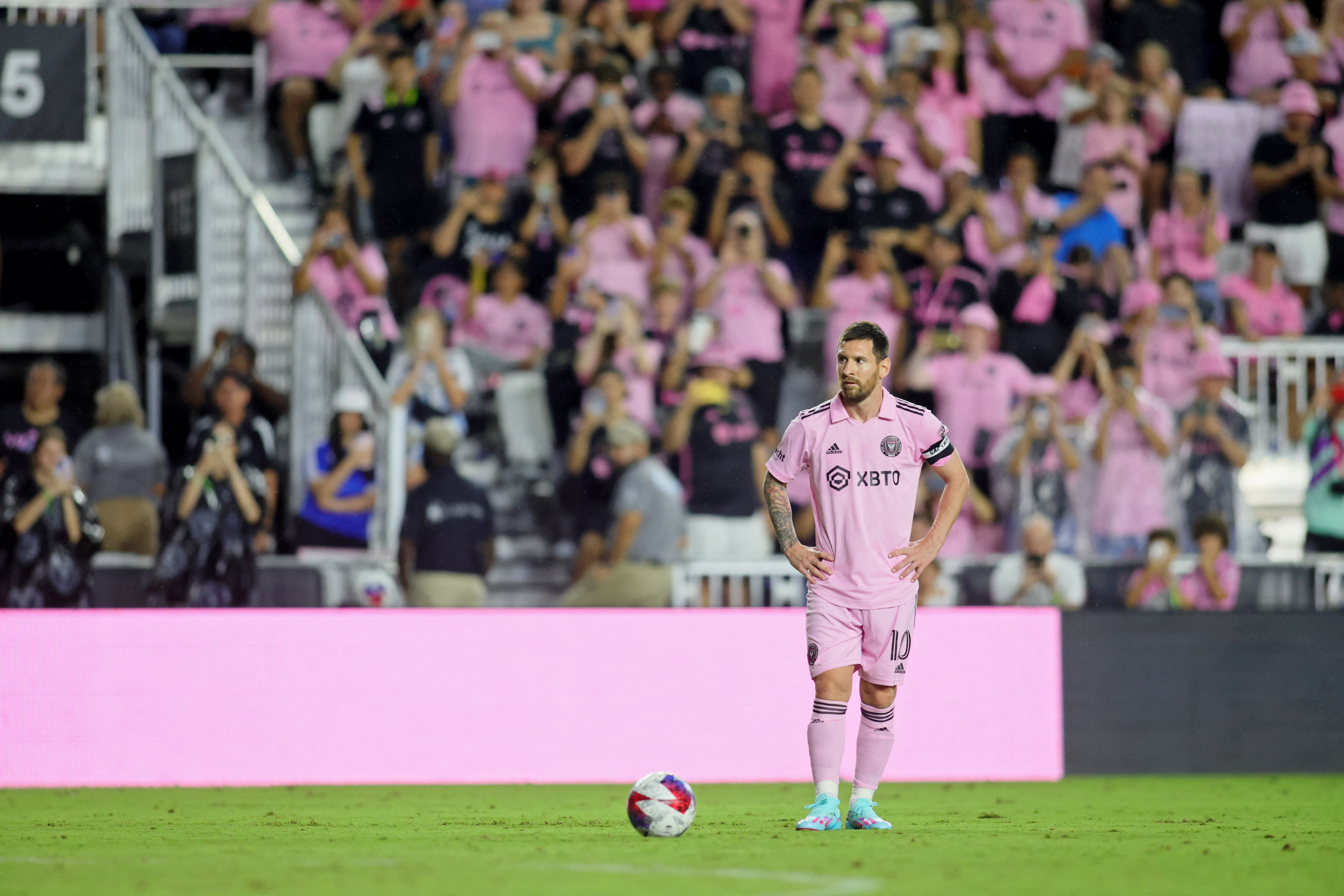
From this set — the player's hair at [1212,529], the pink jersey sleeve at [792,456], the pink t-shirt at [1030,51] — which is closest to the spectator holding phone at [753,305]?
the player's hair at [1212,529]

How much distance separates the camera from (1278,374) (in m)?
15.1

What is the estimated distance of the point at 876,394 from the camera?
775 cm

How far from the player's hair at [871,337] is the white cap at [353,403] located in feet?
20.7

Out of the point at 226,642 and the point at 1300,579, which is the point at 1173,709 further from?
the point at 226,642

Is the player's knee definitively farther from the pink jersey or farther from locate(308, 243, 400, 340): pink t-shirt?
locate(308, 243, 400, 340): pink t-shirt

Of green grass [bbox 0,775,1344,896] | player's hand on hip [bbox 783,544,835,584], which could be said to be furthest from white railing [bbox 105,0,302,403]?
player's hand on hip [bbox 783,544,835,584]

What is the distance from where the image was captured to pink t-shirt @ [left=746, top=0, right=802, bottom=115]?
1582 cm

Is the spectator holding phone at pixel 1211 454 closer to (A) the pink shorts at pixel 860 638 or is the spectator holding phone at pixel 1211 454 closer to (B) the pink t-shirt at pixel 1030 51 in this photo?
(B) the pink t-shirt at pixel 1030 51

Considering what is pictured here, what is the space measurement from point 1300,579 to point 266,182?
892 centimetres

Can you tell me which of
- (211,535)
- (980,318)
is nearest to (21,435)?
(211,535)

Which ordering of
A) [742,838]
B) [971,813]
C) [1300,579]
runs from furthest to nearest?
1. [1300,579]
2. [971,813]
3. [742,838]

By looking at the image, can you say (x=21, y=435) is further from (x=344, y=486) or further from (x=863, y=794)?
(x=863, y=794)

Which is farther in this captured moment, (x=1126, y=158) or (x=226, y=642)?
(x=1126, y=158)

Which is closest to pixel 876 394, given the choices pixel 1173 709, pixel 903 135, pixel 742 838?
pixel 742 838
